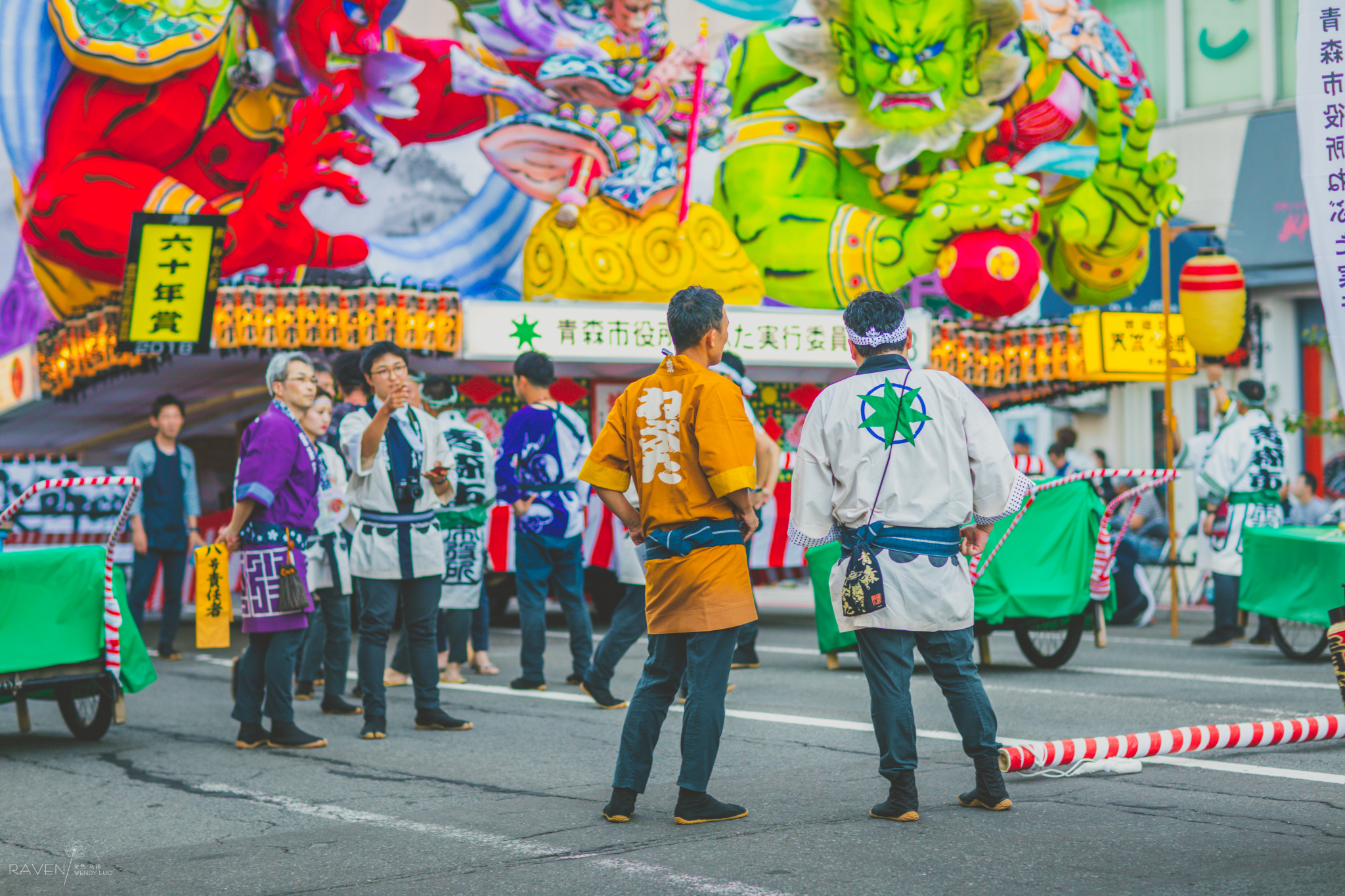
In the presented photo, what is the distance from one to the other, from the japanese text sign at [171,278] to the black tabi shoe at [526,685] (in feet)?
15.7

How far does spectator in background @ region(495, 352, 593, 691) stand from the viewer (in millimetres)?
8695

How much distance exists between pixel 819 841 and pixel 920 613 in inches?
33.0

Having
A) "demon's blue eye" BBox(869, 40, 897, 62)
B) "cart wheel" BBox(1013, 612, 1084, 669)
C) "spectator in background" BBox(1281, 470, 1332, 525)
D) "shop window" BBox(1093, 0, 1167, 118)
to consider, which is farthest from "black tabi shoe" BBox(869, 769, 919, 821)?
"shop window" BBox(1093, 0, 1167, 118)

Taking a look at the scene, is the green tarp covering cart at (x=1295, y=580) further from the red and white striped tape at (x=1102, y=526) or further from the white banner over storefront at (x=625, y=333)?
the white banner over storefront at (x=625, y=333)

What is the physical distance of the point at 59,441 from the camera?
19828mm

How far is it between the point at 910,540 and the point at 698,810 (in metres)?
1.14

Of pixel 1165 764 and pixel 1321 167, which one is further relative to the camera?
pixel 1165 764

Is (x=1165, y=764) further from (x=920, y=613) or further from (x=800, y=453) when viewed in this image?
(x=800, y=453)

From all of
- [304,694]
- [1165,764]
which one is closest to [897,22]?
[304,694]

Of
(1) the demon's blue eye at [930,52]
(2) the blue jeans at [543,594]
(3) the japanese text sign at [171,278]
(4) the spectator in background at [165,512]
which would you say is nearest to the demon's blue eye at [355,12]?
(3) the japanese text sign at [171,278]

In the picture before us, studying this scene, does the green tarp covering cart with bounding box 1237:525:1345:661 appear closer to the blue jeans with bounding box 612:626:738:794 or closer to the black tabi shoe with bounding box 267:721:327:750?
the blue jeans with bounding box 612:626:738:794

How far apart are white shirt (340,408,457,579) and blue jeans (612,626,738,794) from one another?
222 cm

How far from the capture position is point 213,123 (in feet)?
48.0

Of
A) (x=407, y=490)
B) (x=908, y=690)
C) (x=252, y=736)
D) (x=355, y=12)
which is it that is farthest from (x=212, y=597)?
(x=355, y=12)
